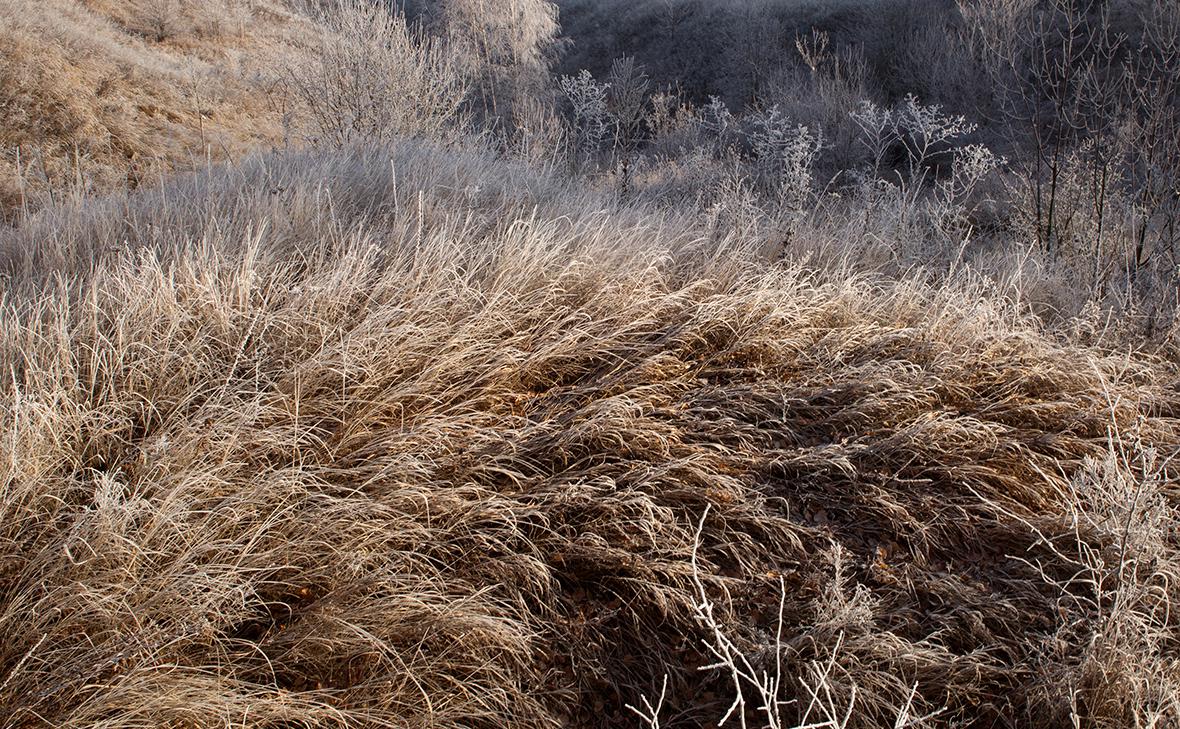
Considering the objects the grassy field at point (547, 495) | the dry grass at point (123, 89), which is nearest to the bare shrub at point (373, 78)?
the dry grass at point (123, 89)

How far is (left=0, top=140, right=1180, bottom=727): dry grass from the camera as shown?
193cm

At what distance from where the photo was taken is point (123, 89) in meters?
14.5

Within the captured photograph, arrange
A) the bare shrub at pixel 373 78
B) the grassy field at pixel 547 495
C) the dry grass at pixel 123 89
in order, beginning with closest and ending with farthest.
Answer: the grassy field at pixel 547 495, the bare shrub at pixel 373 78, the dry grass at pixel 123 89

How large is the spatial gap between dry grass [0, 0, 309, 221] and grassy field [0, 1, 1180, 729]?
7773 mm

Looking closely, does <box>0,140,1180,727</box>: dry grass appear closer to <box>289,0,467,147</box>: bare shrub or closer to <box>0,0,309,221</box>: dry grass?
<box>289,0,467,147</box>: bare shrub

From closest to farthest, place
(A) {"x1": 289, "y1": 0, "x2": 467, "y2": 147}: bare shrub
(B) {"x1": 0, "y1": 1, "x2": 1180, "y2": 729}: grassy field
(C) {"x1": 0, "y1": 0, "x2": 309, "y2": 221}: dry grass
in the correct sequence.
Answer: (B) {"x1": 0, "y1": 1, "x2": 1180, "y2": 729}: grassy field, (A) {"x1": 289, "y1": 0, "x2": 467, "y2": 147}: bare shrub, (C) {"x1": 0, "y1": 0, "x2": 309, "y2": 221}: dry grass

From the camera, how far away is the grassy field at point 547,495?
1925mm

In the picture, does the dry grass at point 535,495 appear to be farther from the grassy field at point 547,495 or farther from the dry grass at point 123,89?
the dry grass at point 123,89

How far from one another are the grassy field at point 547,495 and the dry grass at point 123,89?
7773 millimetres

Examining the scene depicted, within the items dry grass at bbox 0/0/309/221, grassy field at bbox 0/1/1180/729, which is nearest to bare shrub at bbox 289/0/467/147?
dry grass at bbox 0/0/309/221

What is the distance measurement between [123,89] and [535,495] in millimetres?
15868

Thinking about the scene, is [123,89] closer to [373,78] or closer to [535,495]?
[373,78]

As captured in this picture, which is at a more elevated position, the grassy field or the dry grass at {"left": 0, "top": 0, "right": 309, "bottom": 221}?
the grassy field

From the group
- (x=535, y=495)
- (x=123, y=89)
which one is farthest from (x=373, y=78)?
(x=123, y=89)
